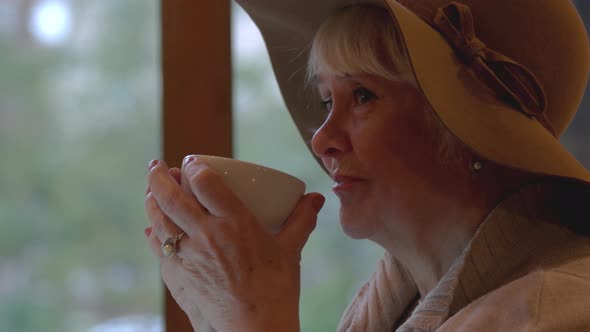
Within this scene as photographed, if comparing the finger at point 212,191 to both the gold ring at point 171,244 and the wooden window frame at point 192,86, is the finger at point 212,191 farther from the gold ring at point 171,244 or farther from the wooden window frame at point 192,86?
the wooden window frame at point 192,86

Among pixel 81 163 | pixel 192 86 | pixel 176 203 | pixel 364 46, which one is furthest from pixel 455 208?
pixel 81 163

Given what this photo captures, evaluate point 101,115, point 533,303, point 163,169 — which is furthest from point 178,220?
point 101,115

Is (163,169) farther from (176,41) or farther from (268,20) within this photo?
(176,41)

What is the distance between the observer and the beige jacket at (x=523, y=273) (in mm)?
766

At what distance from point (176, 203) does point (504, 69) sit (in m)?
0.44

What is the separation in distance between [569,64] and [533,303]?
0.35m

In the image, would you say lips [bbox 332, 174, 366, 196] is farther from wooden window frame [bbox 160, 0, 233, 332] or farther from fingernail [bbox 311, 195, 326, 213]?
wooden window frame [bbox 160, 0, 233, 332]

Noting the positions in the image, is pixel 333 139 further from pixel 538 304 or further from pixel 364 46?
pixel 538 304

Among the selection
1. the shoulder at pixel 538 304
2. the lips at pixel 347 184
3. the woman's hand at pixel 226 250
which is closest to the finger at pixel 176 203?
the woman's hand at pixel 226 250

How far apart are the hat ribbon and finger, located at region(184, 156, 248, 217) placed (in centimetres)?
34

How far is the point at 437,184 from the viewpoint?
94 centimetres

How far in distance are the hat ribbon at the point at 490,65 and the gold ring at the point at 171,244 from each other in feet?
1.37

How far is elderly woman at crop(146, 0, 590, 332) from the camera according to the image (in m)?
0.82

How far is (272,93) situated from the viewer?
161 cm
